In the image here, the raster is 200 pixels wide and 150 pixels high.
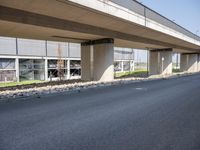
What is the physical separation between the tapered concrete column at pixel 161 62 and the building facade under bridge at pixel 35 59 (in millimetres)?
16782

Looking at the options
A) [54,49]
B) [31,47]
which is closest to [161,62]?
[54,49]

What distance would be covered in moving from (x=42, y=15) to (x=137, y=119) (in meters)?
10.1

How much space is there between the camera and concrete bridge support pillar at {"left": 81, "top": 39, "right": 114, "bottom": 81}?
20.5 m

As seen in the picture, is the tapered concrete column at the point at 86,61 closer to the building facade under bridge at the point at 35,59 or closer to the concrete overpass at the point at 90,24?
the concrete overpass at the point at 90,24

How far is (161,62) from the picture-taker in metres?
37.0

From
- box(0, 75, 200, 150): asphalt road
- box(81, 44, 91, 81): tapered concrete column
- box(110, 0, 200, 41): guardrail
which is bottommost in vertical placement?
box(0, 75, 200, 150): asphalt road

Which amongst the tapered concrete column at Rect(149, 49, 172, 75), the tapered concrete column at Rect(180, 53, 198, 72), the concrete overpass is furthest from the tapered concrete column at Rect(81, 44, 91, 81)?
the tapered concrete column at Rect(180, 53, 198, 72)

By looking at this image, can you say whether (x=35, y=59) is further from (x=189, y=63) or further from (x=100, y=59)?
(x=189, y=63)

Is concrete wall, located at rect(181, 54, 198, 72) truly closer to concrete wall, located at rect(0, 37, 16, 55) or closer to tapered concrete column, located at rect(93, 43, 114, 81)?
tapered concrete column, located at rect(93, 43, 114, 81)

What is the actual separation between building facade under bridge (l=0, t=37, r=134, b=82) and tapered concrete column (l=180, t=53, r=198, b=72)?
26.1 m

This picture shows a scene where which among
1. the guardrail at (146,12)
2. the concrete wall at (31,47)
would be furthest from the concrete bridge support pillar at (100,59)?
the concrete wall at (31,47)

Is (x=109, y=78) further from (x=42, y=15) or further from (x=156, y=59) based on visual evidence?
(x=156, y=59)

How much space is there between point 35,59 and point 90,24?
25559 mm

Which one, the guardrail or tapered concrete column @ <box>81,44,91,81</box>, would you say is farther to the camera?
tapered concrete column @ <box>81,44,91,81</box>
